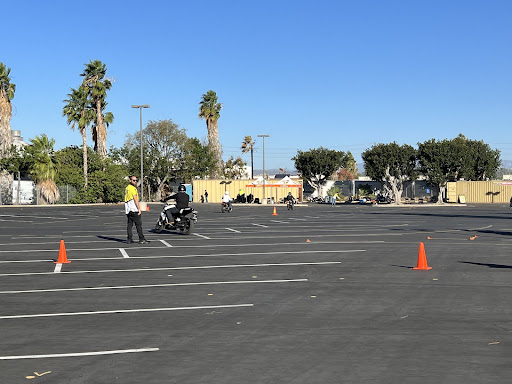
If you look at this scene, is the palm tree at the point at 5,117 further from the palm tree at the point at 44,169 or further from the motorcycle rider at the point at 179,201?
the motorcycle rider at the point at 179,201

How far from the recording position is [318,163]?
93.1m

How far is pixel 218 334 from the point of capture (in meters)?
8.43

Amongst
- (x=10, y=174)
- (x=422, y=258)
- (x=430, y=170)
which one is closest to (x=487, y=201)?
(x=430, y=170)

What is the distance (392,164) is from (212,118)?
97.7 ft

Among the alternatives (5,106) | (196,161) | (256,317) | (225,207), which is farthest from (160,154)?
(256,317)

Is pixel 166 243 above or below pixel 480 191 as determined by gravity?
below

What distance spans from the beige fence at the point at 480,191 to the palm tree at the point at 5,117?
49.9 metres

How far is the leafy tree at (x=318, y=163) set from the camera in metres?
93.2

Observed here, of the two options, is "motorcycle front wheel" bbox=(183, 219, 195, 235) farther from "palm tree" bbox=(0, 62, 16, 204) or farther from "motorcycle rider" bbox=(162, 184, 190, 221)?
"palm tree" bbox=(0, 62, 16, 204)

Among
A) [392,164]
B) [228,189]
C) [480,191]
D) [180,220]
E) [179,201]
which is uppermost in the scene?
[392,164]

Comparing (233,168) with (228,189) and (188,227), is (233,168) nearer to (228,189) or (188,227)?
(228,189)

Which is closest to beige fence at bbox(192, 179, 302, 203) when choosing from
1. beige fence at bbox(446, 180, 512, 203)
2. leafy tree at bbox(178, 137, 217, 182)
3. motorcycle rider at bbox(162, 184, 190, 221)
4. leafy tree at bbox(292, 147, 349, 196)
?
leafy tree at bbox(178, 137, 217, 182)

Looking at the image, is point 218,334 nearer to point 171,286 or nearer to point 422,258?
point 171,286

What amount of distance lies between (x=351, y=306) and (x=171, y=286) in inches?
147
